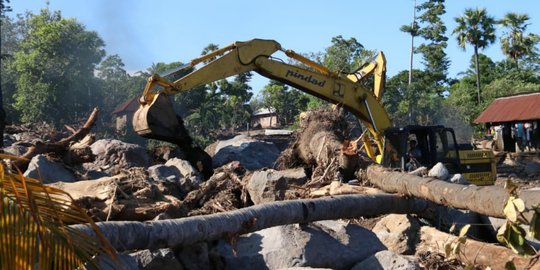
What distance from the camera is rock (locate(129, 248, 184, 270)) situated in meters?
5.23

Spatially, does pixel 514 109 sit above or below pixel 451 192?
above

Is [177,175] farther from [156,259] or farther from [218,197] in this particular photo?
[156,259]

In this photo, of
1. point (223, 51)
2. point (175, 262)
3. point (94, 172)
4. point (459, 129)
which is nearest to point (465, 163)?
point (223, 51)

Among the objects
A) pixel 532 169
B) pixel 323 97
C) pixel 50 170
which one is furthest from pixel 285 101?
pixel 50 170

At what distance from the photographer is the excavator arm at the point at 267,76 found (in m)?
13.2

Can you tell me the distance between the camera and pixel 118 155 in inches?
610

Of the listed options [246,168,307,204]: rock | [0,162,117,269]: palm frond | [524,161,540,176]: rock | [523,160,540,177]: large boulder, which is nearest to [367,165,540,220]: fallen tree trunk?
[246,168,307,204]: rock

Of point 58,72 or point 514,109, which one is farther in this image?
point 58,72

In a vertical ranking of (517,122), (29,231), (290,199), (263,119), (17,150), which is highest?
(263,119)

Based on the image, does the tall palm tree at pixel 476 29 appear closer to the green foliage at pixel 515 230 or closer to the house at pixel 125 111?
the house at pixel 125 111

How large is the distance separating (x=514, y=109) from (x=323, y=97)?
20.4 metres

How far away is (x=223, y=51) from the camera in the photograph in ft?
46.4

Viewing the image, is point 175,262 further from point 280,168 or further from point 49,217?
point 280,168

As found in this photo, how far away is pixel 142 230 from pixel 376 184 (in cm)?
437
